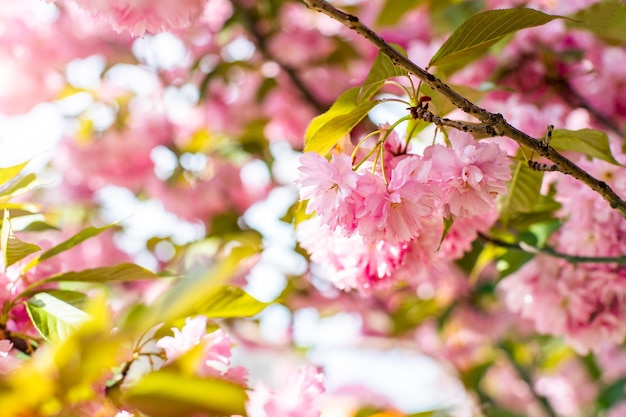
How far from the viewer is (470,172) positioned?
0.60m

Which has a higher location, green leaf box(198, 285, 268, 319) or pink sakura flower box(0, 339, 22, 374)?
green leaf box(198, 285, 268, 319)

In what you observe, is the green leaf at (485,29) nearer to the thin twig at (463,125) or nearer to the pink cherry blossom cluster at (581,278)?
the thin twig at (463,125)

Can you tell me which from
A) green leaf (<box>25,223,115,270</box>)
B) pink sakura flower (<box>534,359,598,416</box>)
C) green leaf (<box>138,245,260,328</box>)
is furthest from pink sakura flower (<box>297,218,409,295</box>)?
pink sakura flower (<box>534,359,598,416</box>)

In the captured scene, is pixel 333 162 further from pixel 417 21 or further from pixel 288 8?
pixel 288 8

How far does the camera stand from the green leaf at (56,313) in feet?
2.08

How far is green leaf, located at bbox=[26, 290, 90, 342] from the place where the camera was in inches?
25.0

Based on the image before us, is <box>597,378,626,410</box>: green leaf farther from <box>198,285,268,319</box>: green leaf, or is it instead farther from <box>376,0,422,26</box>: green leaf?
<box>198,285,268,319</box>: green leaf

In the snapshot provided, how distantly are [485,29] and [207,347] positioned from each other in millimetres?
367

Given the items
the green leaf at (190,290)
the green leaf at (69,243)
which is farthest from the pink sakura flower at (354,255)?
the green leaf at (190,290)

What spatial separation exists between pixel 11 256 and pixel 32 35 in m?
1.54

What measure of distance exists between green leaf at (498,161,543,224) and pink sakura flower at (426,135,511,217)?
0.13m

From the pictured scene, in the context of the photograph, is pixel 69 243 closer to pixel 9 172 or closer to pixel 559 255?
pixel 9 172

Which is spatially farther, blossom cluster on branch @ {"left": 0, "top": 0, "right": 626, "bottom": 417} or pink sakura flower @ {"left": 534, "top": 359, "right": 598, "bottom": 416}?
pink sakura flower @ {"left": 534, "top": 359, "right": 598, "bottom": 416}

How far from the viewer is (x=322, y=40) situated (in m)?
1.86
